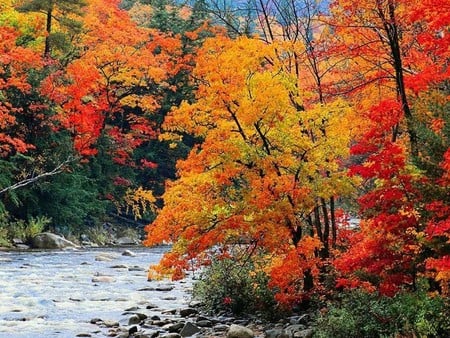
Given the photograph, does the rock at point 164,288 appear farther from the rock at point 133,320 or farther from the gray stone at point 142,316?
the rock at point 133,320

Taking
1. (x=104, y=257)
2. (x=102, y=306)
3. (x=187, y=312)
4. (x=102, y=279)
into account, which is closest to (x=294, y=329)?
(x=187, y=312)

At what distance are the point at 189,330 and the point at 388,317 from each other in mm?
4336

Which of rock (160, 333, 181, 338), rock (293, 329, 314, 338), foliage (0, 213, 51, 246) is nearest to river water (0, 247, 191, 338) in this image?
rock (160, 333, 181, 338)

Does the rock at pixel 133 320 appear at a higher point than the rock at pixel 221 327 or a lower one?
higher

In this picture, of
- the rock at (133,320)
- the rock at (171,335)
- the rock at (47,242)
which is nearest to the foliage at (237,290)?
the rock at (133,320)

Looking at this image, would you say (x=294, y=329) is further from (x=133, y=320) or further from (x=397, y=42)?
(x=397, y=42)

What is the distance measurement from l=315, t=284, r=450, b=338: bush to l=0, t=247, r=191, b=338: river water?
184 inches

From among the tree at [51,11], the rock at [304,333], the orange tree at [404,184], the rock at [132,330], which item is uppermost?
the tree at [51,11]

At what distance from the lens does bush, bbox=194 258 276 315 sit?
11.8m

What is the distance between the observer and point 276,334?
10000 millimetres

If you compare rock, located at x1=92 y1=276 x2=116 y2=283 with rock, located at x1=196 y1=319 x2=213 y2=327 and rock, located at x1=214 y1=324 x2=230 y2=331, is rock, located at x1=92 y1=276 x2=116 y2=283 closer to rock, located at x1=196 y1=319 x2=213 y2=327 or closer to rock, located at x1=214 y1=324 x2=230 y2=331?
rock, located at x1=196 y1=319 x2=213 y2=327

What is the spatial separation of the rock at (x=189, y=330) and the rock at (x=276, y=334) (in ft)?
4.90

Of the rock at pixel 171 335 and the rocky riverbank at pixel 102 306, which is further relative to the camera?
the rocky riverbank at pixel 102 306

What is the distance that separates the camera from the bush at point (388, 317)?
725 centimetres
